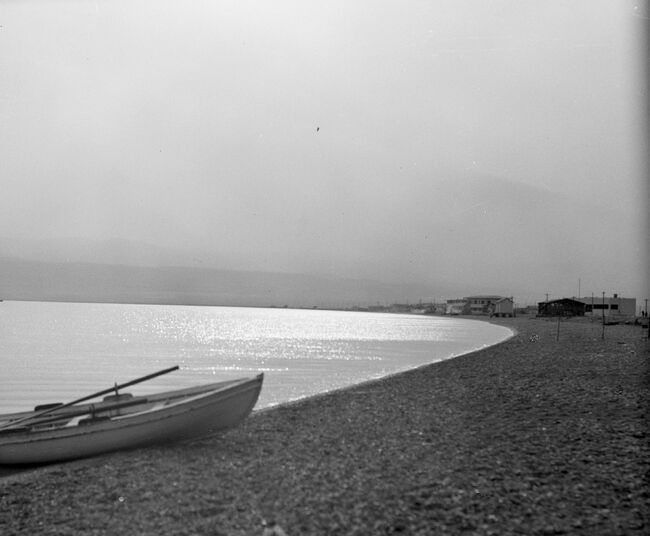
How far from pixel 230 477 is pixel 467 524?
16.2 ft

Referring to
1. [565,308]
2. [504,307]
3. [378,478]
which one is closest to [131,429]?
[378,478]

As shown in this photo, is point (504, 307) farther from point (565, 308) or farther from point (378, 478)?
point (378, 478)

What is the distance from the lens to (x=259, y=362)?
47.2 metres

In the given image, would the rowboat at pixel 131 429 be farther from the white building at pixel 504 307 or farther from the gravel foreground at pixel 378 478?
the white building at pixel 504 307

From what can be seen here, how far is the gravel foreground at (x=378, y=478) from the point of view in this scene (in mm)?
8102

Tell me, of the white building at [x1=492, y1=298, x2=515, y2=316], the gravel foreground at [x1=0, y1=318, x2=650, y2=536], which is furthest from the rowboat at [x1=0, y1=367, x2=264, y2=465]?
the white building at [x1=492, y1=298, x2=515, y2=316]

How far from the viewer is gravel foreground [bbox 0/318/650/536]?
8.10 meters

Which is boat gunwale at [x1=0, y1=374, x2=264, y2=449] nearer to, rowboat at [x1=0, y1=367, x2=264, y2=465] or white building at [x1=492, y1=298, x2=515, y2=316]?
rowboat at [x1=0, y1=367, x2=264, y2=465]

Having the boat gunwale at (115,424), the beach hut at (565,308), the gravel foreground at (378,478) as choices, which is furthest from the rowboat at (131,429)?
the beach hut at (565,308)

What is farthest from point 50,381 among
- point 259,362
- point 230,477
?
point 230,477

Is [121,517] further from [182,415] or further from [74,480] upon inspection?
[182,415]

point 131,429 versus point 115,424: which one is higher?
point 115,424

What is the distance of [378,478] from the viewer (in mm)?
10047

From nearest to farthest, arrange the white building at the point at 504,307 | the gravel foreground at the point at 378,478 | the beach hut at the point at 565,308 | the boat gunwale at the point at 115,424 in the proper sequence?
the gravel foreground at the point at 378,478 → the boat gunwale at the point at 115,424 → the beach hut at the point at 565,308 → the white building at the point at 504,307
